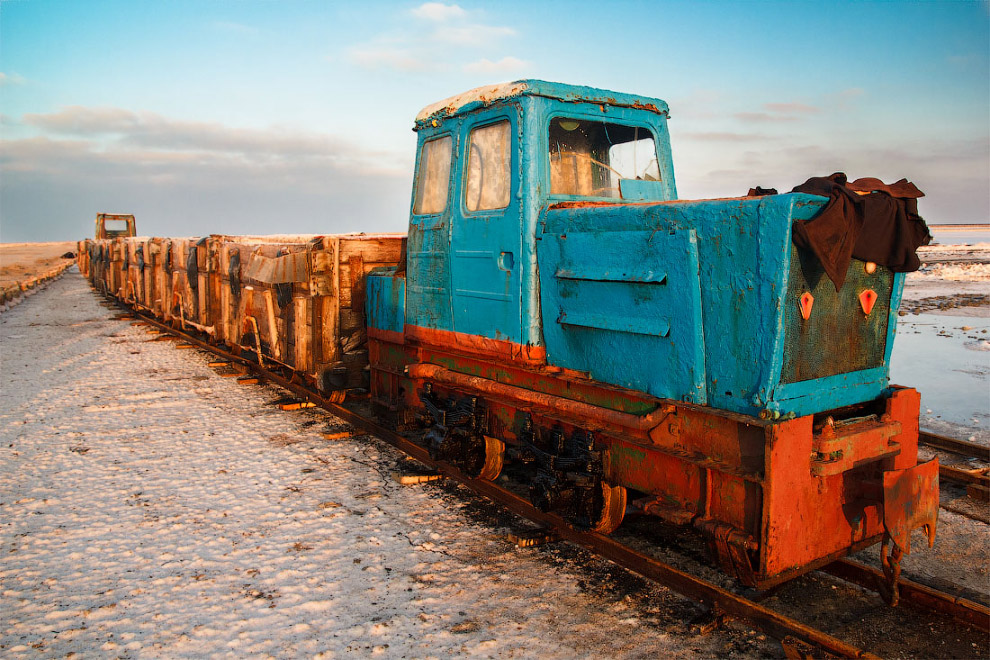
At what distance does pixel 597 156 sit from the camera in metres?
5.34

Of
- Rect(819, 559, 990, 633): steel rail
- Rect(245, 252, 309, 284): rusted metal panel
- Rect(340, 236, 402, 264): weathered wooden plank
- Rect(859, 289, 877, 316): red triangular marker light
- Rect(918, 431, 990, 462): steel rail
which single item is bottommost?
Rect(819, 559, 990, 633): steel rail

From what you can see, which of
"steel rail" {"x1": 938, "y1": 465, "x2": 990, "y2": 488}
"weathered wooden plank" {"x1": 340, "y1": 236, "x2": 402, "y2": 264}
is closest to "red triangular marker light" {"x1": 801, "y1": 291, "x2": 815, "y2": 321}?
"steel rail" {"x1": 938, "y1": 465, "x2": 990, "y2": 488}

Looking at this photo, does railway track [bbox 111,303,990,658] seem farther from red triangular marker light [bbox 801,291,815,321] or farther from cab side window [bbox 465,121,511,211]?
cab side window [bbox 465,121,511,211]

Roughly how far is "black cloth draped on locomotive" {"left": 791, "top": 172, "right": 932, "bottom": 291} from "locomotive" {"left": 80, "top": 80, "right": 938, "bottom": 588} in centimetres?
11

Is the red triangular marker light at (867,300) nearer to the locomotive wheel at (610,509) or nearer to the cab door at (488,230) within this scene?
the locomotive wheel at (610,509)

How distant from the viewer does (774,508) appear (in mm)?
3539

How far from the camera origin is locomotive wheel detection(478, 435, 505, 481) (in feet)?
18.9

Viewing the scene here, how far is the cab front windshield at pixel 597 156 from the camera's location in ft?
16.7

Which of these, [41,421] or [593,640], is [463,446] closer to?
[593,640]

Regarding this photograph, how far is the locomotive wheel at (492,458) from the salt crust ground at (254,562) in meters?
0.50

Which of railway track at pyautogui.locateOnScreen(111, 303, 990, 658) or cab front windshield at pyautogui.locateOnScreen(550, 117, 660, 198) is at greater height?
cab front windshield at pyautogui.locateOnScreen(550, 117, 660, 198)

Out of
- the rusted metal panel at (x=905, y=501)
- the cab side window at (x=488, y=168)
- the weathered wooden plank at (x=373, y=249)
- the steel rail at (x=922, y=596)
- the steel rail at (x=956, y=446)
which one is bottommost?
the steel rail at (x=922, y=596)

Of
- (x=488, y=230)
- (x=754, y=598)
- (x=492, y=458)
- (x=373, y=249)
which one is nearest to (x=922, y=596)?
(x=754, y=598)

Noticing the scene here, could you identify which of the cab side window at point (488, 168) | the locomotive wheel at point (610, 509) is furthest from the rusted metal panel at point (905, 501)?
the cab side window at point (488, 168)
